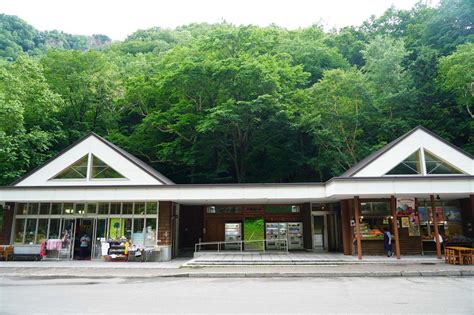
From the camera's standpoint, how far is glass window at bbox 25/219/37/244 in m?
20.0

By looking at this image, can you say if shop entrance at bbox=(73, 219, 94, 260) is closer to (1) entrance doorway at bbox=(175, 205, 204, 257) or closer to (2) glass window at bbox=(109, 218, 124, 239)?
(2) glass window at bbox=(109, 218, 124, 239)

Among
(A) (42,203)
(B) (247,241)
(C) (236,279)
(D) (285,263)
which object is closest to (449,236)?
(D) (285,263)

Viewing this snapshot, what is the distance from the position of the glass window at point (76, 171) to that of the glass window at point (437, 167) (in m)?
19.1

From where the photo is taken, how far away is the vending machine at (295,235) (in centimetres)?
2381

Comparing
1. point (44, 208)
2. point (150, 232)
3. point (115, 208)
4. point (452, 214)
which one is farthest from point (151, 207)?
point (452, 214)

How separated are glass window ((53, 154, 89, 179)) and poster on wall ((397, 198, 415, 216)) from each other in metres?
18.2

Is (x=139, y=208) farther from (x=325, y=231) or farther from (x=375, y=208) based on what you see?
(x=375, y=208)

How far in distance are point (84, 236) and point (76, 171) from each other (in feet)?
12.7

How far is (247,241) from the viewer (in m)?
22.3

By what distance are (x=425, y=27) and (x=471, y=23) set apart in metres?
3.52

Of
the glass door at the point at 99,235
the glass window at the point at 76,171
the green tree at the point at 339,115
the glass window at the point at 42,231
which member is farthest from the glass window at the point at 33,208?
the green tree at the point at 339,115

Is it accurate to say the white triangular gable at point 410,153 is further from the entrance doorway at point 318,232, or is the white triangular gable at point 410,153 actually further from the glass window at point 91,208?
the glass window at point 91,208

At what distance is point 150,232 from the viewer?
64.8 ft

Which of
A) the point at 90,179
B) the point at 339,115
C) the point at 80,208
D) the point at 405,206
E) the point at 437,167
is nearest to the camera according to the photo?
the point at 437,167
